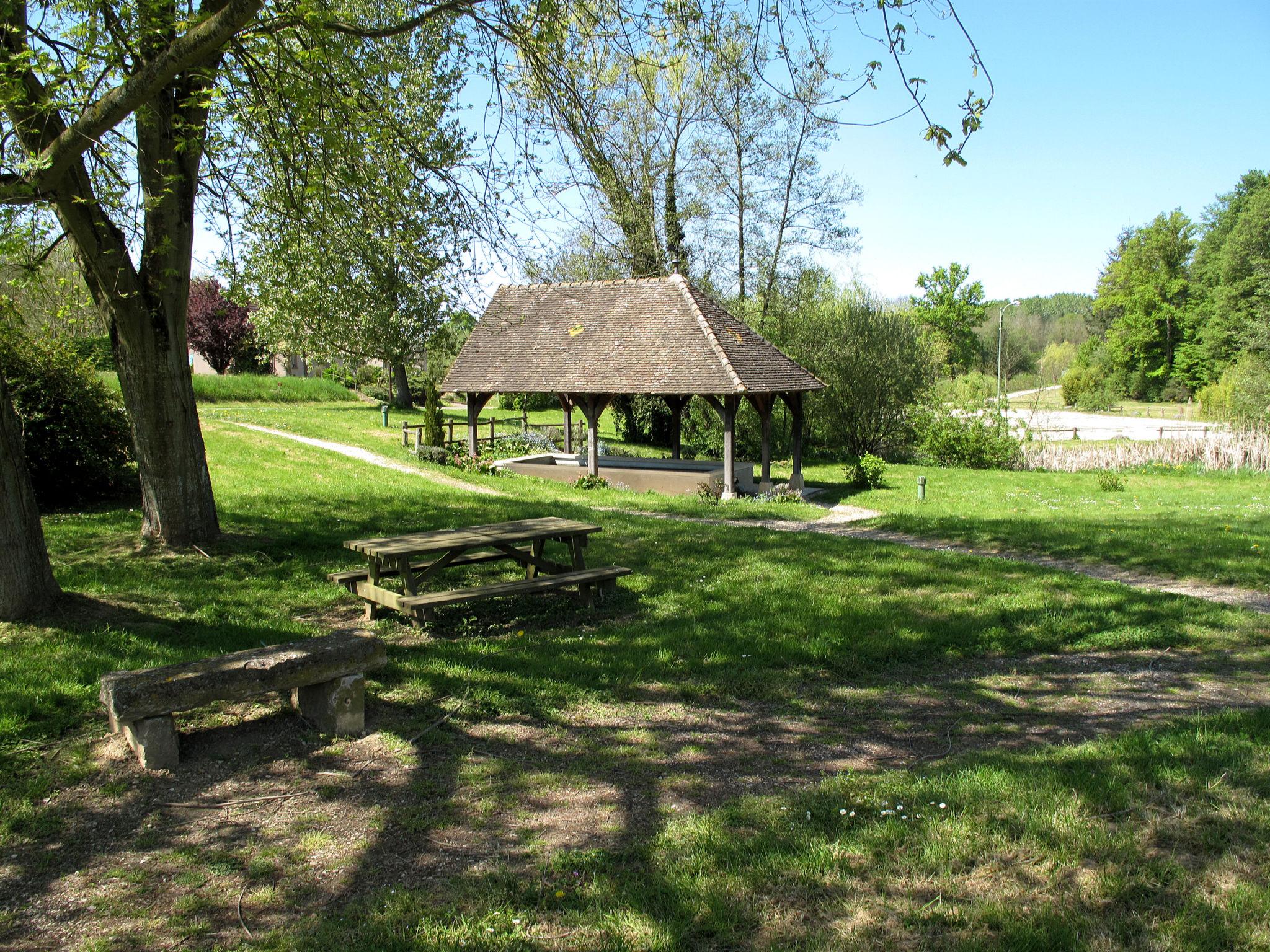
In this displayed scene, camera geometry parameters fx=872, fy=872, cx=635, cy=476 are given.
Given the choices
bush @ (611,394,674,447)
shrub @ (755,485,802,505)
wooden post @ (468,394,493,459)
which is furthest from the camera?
bush @ (611,394,674,447)

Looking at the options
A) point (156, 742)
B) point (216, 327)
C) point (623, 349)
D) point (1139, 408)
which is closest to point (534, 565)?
point (156, 742)

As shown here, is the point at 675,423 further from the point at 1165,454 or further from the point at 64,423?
the point at 64,423

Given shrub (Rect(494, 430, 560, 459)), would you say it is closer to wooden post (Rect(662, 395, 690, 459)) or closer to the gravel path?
wooden post (Rect(662, 395, 690, 459))

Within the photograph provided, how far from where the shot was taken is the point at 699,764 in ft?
15.0

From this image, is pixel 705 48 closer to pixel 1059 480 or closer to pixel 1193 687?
pixel 1193 687

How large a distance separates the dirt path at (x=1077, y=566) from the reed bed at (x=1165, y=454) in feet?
55.8

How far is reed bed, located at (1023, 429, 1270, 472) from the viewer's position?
26375mm

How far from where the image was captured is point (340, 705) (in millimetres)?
4785

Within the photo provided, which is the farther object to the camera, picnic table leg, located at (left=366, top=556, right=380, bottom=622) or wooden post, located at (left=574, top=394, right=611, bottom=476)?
wooden post, located at (left=574, top=394, right=611, bottom=476)

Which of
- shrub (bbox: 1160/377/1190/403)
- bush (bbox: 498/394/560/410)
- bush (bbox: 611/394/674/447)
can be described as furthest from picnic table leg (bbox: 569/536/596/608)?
shrub (bbox: 1160/377/1190/403)

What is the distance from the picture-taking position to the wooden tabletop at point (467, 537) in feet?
22.3

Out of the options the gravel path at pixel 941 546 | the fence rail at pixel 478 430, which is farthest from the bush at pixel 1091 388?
the gravel path at pixel 941 546

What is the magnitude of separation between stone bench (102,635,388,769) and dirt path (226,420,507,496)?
1150 cm

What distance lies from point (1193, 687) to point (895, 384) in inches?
1004
